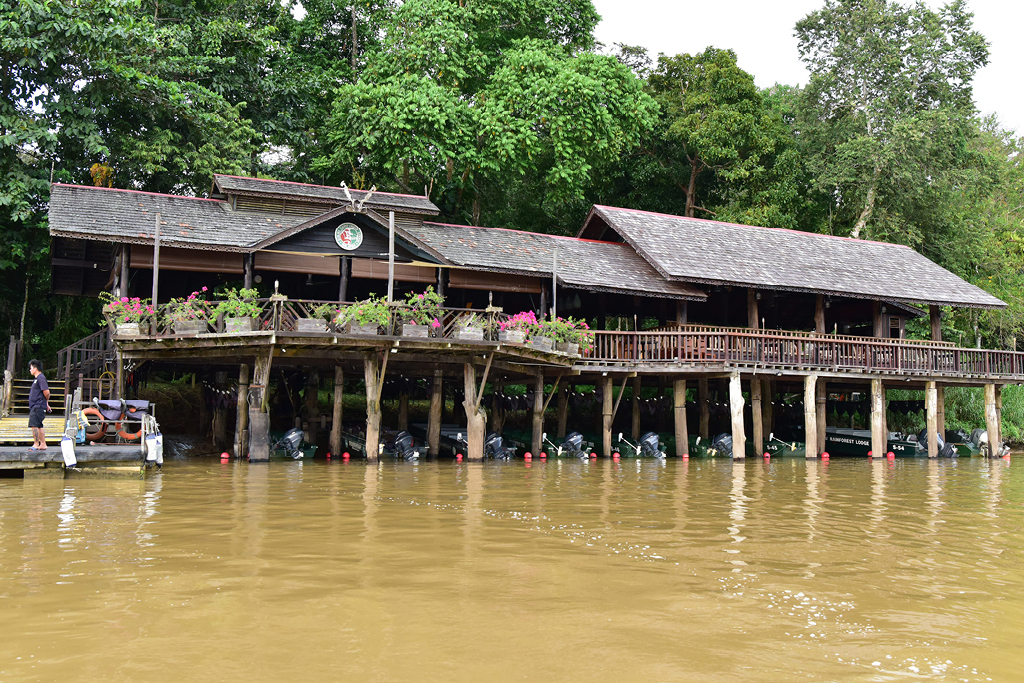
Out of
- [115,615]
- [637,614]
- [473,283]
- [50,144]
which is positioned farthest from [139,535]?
[50,144]

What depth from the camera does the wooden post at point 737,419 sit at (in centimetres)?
2258

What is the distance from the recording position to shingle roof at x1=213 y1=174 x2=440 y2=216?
75.2 ft

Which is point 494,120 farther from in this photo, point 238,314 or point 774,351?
point 238,314

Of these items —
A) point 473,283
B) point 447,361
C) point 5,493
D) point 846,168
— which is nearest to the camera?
point 5,493

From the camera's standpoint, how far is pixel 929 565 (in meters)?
8.42

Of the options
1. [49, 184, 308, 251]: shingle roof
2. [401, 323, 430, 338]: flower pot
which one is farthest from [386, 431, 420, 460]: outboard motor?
[49, 184, 308, 251]: shingle roof

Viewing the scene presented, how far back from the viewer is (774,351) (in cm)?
2352

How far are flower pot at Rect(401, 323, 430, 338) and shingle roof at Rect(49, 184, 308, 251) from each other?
433cm

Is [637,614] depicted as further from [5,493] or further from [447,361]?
[447,361]

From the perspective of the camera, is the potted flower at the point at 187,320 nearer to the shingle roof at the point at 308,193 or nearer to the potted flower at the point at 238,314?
the potted flower at the point at 238,314

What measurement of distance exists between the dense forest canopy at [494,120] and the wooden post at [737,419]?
10703mm

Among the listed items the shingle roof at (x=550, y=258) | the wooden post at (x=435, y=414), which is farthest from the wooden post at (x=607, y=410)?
the wooden post at (x=435, y=414)

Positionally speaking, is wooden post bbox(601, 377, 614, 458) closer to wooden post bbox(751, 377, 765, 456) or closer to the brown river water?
wooden post bbox(751, 377, 765, 456)

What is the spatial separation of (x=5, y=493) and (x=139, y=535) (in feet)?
14.2
